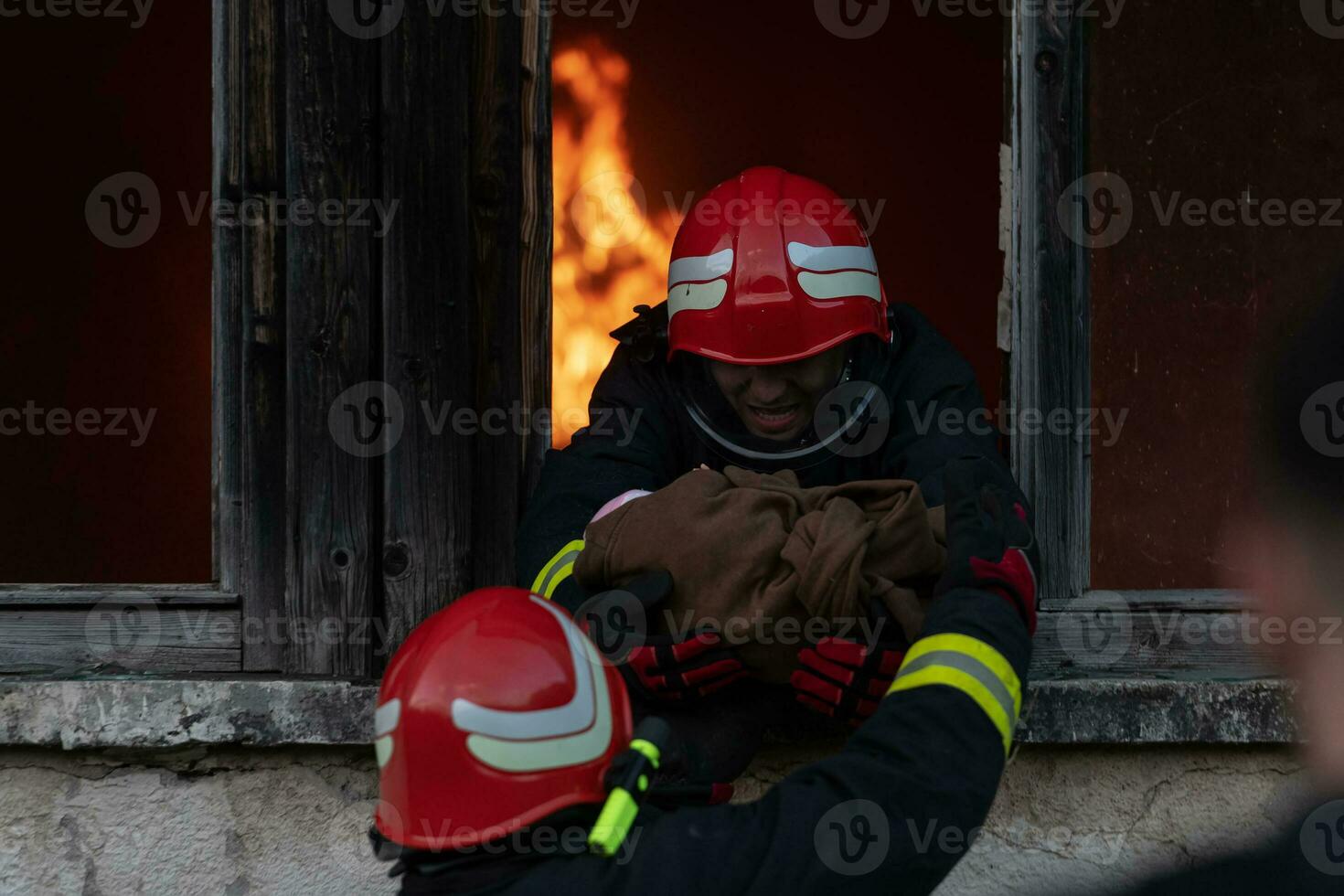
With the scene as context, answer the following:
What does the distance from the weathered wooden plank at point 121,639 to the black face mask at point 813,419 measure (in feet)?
4.05

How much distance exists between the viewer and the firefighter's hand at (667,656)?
7.77ft

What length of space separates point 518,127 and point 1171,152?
194cm

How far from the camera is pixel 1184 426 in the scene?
3896 millimetres

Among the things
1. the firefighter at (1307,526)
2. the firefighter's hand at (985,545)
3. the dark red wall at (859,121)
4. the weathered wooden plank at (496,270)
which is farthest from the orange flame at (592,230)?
the firefighter at (1307,526)

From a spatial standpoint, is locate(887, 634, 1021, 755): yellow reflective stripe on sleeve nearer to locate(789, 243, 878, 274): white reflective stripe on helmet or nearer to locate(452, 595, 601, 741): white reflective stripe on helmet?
locate(452, 595, 601, 741): white reflective stripe on helmet

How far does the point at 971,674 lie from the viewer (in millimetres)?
1838

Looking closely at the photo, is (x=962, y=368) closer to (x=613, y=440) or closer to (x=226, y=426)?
(x=613, y=440)

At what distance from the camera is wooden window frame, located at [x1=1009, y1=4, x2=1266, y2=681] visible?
10.6 feet

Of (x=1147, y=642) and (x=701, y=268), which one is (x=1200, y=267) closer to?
(x=1147, y=642)

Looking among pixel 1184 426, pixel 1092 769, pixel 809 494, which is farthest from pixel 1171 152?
pixel 809 494

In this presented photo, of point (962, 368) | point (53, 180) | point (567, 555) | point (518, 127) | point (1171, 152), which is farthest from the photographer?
point (53, 180)

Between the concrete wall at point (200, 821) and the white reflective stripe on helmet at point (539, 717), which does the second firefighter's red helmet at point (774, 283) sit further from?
the white reflective stripe on helmet at point (539, 717)

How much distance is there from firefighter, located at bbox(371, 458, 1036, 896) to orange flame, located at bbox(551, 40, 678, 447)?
457 cm

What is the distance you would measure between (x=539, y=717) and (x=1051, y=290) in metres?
2.04
